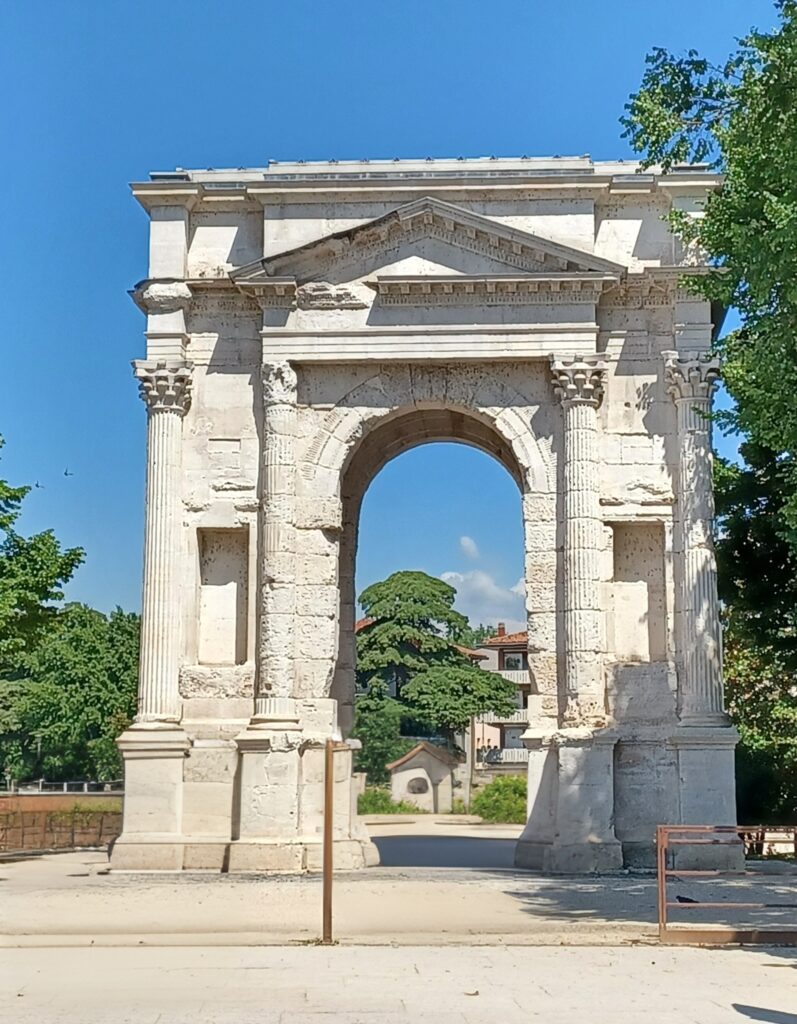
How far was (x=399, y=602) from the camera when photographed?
2479 inches

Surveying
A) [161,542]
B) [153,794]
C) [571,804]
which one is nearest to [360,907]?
[571,804]

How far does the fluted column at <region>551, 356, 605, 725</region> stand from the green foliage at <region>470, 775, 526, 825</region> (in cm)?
2511

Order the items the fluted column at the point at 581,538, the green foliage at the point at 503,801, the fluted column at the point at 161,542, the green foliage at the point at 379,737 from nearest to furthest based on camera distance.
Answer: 1. the fluted column at the point at 581,538
2. the fluted column at the point at 161,542
3. the green foliage at the point at 503,801
4. the green foliage at the point at 379,737

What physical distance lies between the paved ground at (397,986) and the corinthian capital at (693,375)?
39.9ft

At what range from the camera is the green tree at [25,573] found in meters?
23.9

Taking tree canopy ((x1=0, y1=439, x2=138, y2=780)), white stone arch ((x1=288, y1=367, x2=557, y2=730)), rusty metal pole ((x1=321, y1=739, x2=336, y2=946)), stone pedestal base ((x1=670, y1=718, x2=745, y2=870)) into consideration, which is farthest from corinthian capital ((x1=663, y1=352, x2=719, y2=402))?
tree canopy ((x1=0, y1=439, x2=138, y2=780))

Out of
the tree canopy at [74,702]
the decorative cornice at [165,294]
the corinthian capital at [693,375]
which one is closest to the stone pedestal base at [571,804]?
the corinthian capital at [693,375]

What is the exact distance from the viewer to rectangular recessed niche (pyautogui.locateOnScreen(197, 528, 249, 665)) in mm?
24422

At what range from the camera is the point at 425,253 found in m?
24.4

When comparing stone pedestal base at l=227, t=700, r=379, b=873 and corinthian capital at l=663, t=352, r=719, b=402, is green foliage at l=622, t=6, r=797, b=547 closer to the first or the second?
corinthian capital at l=663, t=352, r=719, b=402

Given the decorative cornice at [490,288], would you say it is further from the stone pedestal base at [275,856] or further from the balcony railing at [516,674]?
the balcony railing at [516,674]

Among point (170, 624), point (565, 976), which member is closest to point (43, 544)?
point (170, 624)

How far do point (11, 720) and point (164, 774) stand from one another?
4050cm

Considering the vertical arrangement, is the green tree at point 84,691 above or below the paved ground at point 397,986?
above
